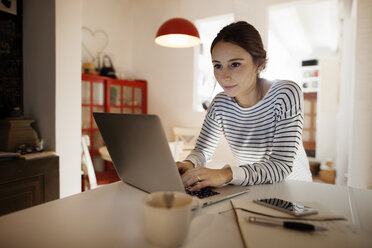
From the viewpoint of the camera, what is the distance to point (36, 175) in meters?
1.45

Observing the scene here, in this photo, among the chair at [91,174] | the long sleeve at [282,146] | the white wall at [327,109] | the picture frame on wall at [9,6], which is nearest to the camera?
the long sleeve at [282,146]

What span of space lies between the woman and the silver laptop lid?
5.2 inches

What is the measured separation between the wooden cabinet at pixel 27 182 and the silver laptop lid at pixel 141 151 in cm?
93

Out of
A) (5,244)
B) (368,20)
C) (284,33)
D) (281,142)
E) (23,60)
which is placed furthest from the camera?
(284,33)

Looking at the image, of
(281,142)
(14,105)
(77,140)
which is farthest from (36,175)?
(281,142)

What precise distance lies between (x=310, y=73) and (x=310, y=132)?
1597 millimetres

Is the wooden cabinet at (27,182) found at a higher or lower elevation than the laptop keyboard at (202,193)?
lower

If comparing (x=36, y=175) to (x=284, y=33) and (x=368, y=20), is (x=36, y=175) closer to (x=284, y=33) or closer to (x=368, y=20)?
(x=368, y=20)

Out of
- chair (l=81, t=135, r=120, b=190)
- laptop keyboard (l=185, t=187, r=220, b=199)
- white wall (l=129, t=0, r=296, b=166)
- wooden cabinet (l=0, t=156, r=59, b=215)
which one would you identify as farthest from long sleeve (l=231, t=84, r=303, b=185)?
white wall (l=129, t=0, r=296, b=166)

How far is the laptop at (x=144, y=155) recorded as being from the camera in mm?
529

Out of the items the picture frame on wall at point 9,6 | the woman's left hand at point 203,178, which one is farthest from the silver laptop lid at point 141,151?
the picture frame on wall at point 9,6

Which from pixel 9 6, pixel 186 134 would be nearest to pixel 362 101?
pixel 186 134

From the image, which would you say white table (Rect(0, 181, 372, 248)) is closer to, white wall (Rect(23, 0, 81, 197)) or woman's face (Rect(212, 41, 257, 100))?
woman's face (Rect(212, 41, 257, 100))

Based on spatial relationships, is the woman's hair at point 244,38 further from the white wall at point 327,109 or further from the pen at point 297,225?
the white wall at point 327,109
